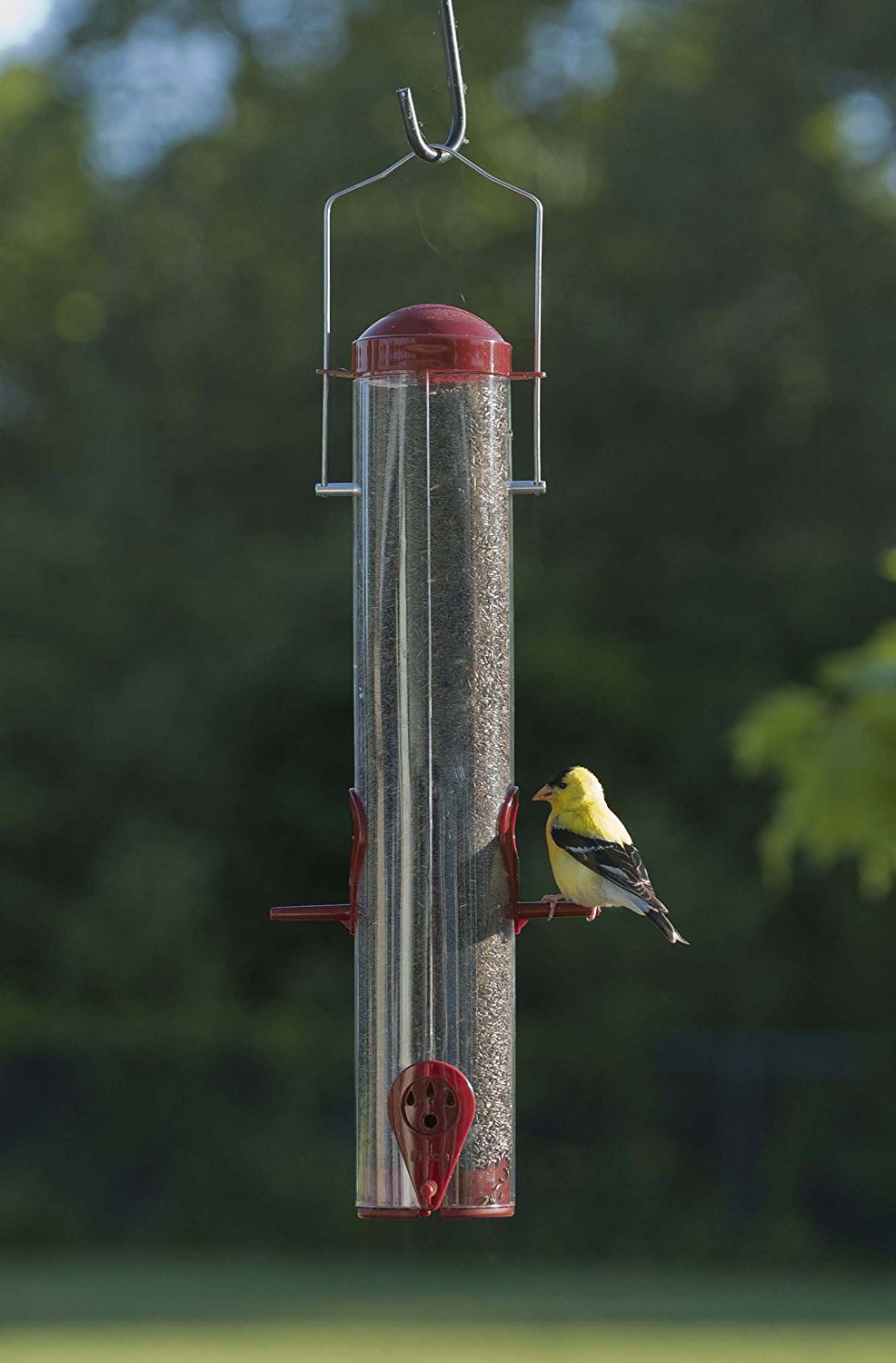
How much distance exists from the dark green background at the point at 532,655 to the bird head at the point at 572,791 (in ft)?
49.9

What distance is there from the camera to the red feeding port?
4.78 metres

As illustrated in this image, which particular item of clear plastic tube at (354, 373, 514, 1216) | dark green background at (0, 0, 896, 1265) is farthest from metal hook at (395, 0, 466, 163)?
dark green background at (0, 0, 896, 1265)

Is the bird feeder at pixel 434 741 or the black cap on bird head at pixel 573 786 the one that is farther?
the black cap on bird head at pixel 573 786

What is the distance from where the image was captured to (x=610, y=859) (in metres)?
5.41

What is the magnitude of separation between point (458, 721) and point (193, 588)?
1848 centimetres

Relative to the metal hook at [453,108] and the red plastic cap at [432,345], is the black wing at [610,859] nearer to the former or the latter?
the red plastic cap at [432,345]

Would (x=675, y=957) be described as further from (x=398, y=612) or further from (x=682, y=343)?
(x=398, y=612)

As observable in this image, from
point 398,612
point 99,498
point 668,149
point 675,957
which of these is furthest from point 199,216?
point 398,612

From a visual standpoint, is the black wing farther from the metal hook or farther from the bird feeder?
the metal hook

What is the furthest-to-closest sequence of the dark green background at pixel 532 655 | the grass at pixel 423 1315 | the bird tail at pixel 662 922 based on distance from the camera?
1. the dark green background at pixel 532 655
2. the grass at pixel 423 1315
3. the bird tail at pixel 662 922

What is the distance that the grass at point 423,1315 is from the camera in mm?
17359

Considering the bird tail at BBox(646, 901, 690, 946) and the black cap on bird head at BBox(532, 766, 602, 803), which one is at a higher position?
the black cap on bird head at BBox(532, 766, 602, 803)

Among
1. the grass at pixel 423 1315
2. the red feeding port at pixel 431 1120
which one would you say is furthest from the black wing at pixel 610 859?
the grass at pixel 423 1315

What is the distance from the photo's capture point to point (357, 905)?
199 inches
